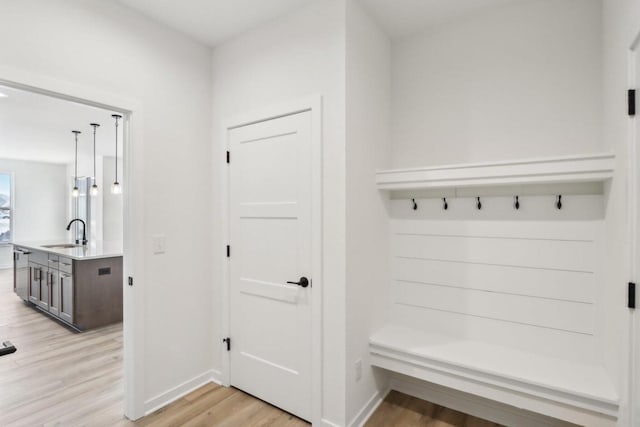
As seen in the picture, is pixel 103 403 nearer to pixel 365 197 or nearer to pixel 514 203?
pixel 365 197

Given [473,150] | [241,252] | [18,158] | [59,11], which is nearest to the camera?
[59,11]

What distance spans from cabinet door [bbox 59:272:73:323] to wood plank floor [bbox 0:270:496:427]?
594mm

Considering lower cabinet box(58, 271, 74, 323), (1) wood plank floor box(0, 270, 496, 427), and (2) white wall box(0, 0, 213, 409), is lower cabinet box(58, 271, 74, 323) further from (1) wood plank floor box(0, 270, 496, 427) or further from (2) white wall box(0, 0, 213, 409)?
(2) white wall box(0, 0, 213, 409)

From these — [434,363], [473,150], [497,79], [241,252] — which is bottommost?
[434,363]

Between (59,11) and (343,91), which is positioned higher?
(59,11)

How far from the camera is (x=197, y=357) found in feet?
8.32

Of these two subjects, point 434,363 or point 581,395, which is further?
point 434,363

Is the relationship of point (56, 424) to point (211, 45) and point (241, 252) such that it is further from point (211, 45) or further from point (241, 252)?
point (211, 45)

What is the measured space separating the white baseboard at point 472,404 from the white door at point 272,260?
0.81 meters

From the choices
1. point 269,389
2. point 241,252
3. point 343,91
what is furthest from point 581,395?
point 241,252

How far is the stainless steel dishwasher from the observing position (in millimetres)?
4801

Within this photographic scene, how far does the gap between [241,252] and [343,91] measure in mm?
1367

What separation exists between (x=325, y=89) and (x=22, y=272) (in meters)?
5.71

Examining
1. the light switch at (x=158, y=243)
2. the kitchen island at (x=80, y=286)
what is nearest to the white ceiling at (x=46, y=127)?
the kitchen island at (x=80, y=286)
